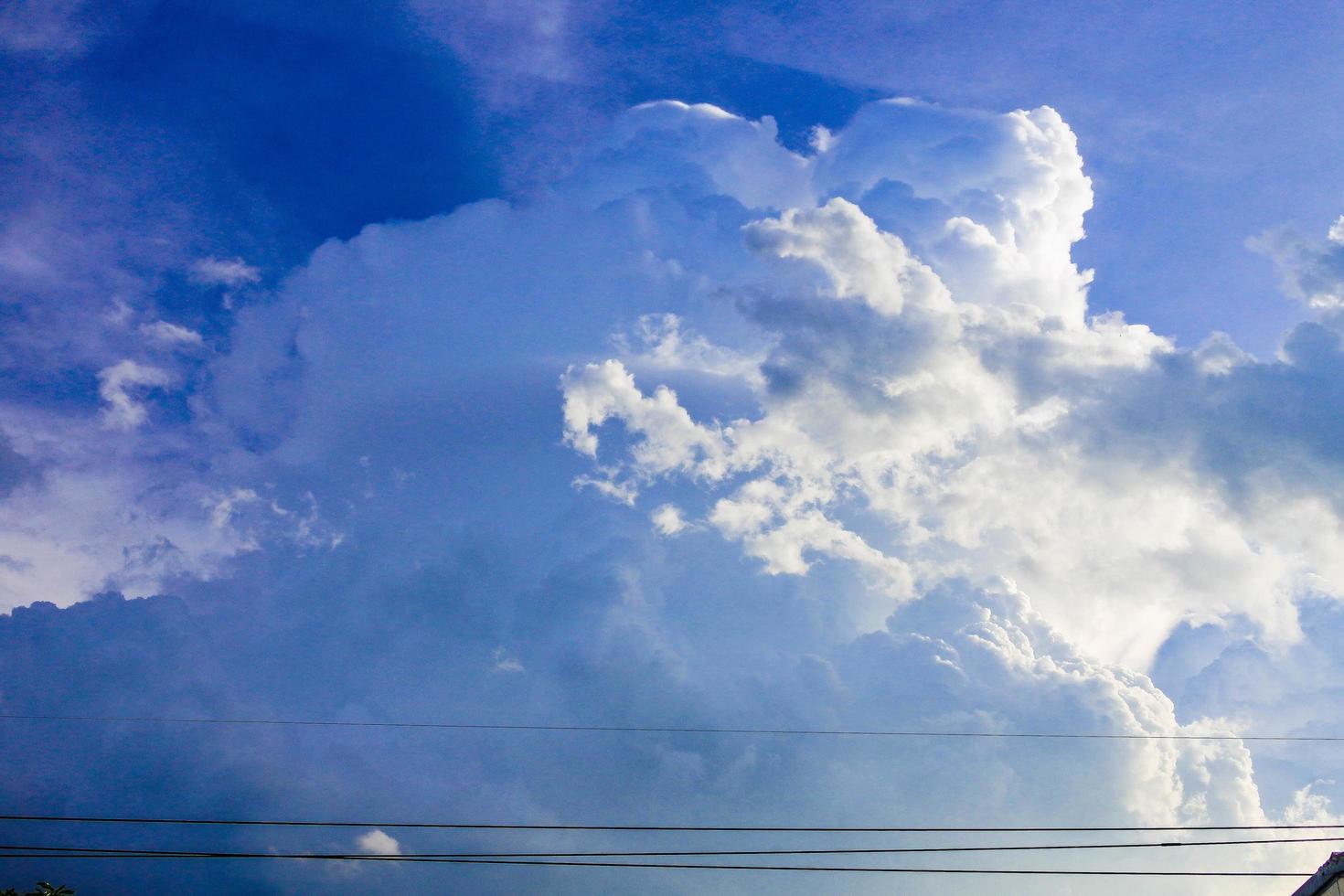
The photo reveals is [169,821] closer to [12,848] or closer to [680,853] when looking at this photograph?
[12,848]

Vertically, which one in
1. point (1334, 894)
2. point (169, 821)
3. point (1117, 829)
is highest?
point (169, 821)

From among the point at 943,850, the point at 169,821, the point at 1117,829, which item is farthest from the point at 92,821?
the point at 1117,829

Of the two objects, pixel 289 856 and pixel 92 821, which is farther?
pixel 92 821

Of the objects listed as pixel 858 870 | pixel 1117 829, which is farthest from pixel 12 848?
pixel 1117 829

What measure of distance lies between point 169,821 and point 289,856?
15.9ft

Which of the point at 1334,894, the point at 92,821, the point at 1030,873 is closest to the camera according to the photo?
the point at 92,821

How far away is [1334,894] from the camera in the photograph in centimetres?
3784

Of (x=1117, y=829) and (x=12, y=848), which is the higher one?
(x=12, y=848)

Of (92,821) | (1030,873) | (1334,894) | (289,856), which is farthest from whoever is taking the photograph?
(1334,894)

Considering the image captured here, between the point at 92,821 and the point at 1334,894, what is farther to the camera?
the point at 1334,894

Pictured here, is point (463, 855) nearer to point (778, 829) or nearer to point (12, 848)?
point (778, 829)

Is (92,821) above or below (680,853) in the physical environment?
above

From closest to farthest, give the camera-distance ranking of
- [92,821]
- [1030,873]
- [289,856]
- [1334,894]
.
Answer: [289,856] < [92,821] < [1030,873] < [1334,894]

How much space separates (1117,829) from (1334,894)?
564 inches
